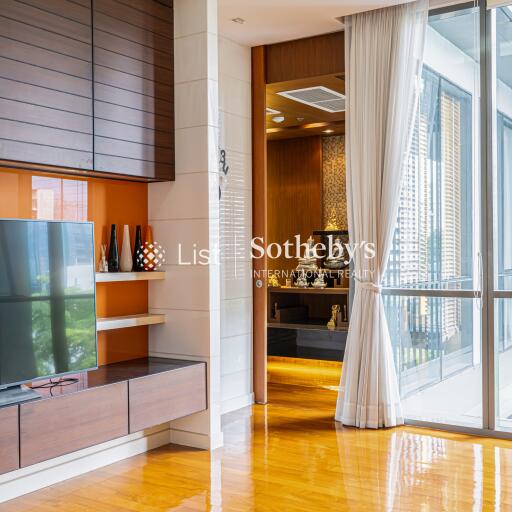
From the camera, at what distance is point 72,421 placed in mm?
3303

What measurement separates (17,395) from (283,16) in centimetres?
311

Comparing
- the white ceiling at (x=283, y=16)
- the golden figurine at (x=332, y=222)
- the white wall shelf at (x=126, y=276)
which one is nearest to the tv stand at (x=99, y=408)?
the white wall shelf at (x=126, y=276)

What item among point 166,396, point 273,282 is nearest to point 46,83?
point 166,396

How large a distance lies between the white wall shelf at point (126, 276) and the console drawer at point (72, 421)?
2.18 ft

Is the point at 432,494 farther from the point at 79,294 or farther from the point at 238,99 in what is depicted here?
the point at 238,99

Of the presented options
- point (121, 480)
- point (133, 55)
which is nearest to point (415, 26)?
point (133, 55)

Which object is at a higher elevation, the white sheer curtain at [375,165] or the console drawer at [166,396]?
the white sheer curtain at [375,165]

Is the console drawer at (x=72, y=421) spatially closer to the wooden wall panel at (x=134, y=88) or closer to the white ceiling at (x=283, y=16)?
the wooden wall panel at (x=134, y=88)

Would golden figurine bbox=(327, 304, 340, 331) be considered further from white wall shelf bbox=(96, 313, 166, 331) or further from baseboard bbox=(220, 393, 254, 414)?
white wall shelf bbox=(96, 313, 166, 331)

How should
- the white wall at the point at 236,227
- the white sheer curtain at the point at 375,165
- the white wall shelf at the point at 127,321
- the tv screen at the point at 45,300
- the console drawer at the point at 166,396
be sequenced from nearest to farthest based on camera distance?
the tv screen at the point at 45,300 → the console drawer at the point at 166,396 → the white wall shelf at the point at 127,321 → the white sheer curtain at the point at 375,165 → the white wall at the point at 236,227

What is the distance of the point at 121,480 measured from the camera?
140 inches

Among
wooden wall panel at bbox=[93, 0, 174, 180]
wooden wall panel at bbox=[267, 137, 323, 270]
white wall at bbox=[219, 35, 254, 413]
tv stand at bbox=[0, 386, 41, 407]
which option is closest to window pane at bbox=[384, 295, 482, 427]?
white wall at bbox=[219, 35, 254, 413]

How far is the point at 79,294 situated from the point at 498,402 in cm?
281

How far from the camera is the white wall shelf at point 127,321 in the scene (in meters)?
3.86
